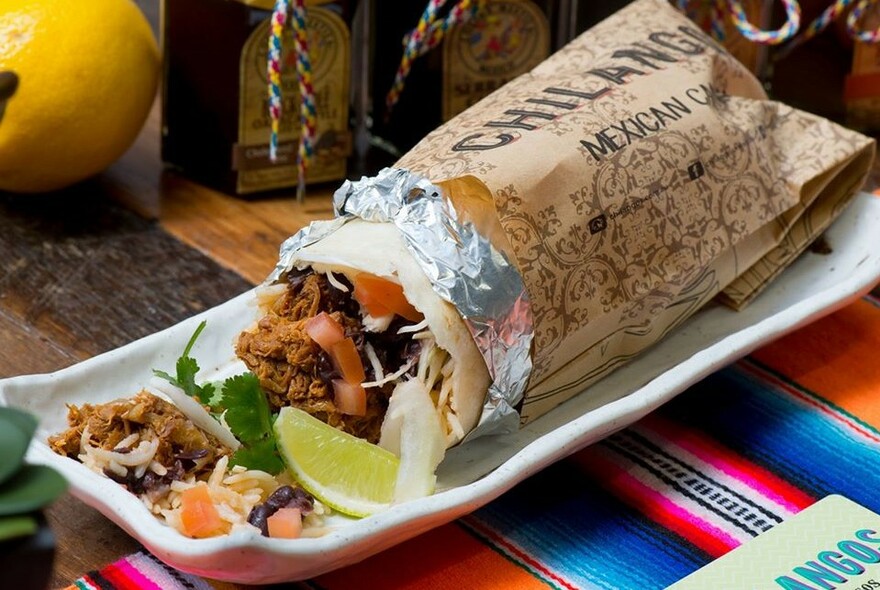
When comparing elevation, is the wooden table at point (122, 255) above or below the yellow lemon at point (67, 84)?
below

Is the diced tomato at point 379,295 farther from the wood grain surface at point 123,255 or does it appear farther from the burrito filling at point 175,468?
the wood grain surface at point 123,255

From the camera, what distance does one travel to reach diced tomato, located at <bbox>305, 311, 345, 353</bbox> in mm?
1260

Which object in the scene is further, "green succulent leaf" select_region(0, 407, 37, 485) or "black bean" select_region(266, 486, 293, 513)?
"black bean" select_region(266, 486, 293, 513)

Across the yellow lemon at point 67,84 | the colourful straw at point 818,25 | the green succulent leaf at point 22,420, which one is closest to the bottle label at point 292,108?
the yellow lemon at point 67,84

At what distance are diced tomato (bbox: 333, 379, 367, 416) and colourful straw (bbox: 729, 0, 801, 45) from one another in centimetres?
98

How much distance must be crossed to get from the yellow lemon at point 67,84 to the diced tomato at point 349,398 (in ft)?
2.36

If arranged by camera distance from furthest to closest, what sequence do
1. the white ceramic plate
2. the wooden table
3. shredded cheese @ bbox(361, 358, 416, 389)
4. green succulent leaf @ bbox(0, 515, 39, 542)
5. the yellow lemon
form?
the yellow lemon, the wooden table, shredded cheese @ bbox(361, 358, 416, 389), the white ceramic plate, green succulent leaf @ bbox(0, 515, 39, 542)

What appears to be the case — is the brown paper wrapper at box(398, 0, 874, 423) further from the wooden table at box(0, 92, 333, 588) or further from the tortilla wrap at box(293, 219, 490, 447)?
the wooden table at box(0, 92, 333, 588)

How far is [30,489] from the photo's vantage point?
0.76 metres

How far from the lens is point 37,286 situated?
66.0 inches

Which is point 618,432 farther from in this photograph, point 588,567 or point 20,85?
point 20,85

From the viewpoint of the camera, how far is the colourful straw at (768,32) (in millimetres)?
1891

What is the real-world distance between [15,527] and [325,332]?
55cm

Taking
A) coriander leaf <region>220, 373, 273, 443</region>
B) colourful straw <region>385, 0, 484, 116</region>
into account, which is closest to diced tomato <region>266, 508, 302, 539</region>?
coriander leaf <region>220, 373, 273, 443</region>
